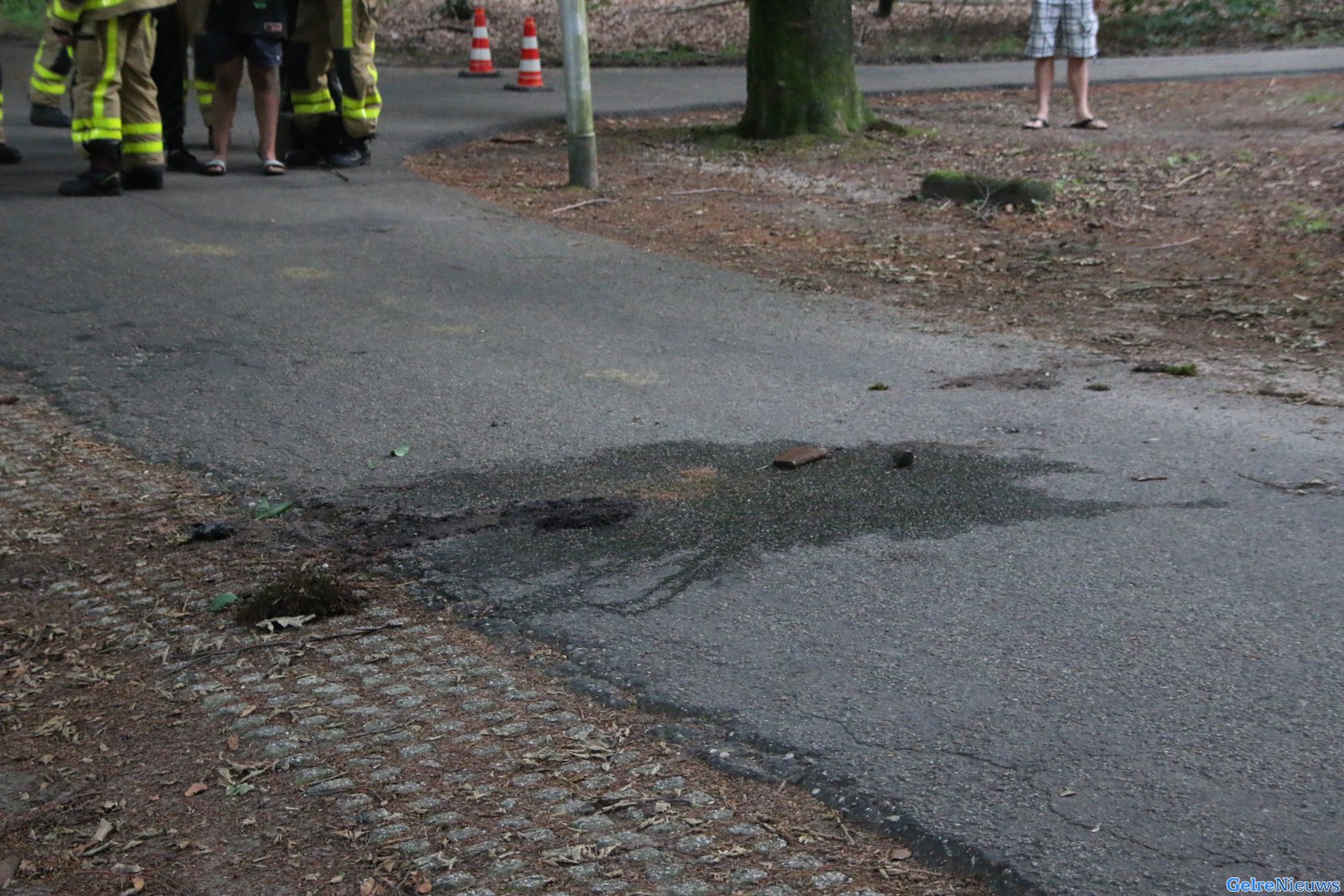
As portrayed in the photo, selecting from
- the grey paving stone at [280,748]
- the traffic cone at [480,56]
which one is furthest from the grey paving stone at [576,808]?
the traffic cone at [480,56]

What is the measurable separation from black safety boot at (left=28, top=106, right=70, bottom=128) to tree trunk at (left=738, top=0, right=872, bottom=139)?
18.1ft

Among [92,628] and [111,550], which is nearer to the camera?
[92,628]

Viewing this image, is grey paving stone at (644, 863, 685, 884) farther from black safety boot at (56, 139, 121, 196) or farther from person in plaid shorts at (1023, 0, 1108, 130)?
person in plaid shorts at (1023, 0, 1108, 130)

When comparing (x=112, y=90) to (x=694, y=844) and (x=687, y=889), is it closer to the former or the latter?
(x=694, y=844)

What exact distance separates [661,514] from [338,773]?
1.57m

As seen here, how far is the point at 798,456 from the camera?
487cm

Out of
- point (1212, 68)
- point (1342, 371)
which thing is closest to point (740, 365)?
point (1342, 371)

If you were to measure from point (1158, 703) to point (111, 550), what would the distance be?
9.36 feet

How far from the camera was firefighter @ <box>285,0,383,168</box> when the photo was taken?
1037cm

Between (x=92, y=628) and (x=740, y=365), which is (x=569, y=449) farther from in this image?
(x=92, y=628)

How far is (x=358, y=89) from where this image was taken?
10555mm

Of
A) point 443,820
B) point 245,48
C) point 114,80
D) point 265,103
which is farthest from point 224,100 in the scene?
point 443,820

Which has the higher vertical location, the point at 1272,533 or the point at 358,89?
the point at 358,89

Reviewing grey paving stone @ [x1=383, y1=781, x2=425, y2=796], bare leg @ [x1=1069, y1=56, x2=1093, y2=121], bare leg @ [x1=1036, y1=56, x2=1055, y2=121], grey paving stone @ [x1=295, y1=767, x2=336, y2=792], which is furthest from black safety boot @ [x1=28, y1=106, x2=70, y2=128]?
grey paving stone @ [x1=383, y1=781, x2=425, y2=796]
